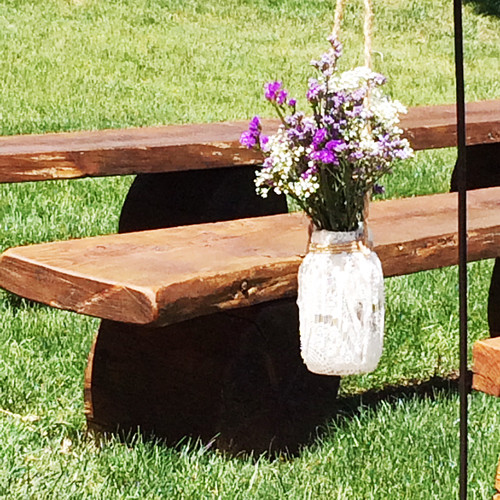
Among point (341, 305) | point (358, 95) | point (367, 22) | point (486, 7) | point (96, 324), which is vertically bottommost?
point (96, 324)

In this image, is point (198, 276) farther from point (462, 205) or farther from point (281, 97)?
point (462, 205)

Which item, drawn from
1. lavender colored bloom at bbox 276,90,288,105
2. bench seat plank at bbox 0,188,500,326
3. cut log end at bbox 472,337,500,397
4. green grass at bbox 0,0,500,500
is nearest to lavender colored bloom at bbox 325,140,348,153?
lavender colored bloom at bbox 276,90,288,105

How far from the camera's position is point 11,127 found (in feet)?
26.2

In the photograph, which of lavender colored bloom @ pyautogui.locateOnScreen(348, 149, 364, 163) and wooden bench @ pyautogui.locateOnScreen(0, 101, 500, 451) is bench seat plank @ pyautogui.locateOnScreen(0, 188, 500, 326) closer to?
wooden bench @ pyautogui.locateOnScreen(0, 101, 500, 451)

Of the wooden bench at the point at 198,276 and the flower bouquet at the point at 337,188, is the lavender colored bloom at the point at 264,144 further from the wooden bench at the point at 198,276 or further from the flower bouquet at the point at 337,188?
the wooden bench at the point at 198,276

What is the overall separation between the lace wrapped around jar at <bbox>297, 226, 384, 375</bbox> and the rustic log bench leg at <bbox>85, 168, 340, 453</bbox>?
91 cm

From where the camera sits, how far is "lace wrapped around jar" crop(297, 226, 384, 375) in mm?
2318

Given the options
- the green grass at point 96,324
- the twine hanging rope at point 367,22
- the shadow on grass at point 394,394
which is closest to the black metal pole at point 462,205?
the twine hanging rope at point 367,22

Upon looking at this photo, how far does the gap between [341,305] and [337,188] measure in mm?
222

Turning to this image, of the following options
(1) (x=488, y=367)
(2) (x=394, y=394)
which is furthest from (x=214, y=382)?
(1) (x=488, y=367)

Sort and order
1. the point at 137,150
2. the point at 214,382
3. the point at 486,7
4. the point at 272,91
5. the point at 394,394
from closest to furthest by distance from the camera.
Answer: the point at 272,91 < the point at 214,382 < the point at 137,150 < the point at 394,394 < the point at 486,7

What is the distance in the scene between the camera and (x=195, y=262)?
8.21ft

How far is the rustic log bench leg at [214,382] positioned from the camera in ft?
10.7

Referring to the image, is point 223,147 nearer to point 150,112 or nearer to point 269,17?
point 150,112
